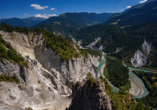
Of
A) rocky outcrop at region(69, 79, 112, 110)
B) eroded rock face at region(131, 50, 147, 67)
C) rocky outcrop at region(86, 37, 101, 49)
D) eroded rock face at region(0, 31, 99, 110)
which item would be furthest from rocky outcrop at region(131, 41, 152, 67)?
rocky outcrop at region(69, 79, 112, 110)

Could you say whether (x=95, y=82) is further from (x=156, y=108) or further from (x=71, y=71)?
(x=156, y=108)

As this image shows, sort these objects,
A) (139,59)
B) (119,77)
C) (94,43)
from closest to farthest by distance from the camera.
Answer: (119,77)
(139,59)
(94,43)

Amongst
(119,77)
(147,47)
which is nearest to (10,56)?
(119,77)

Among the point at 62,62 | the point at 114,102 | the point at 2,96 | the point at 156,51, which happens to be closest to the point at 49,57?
the point at 62,62

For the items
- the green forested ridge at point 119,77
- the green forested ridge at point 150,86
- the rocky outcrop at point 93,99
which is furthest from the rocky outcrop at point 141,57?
the rocky outcrop at point 93,99

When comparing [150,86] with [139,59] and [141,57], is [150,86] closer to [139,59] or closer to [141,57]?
[139,59]

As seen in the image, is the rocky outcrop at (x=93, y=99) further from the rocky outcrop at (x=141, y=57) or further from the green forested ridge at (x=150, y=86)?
the rocky outcrop at (x=141, y=57)

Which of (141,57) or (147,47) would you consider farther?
(147,47)
